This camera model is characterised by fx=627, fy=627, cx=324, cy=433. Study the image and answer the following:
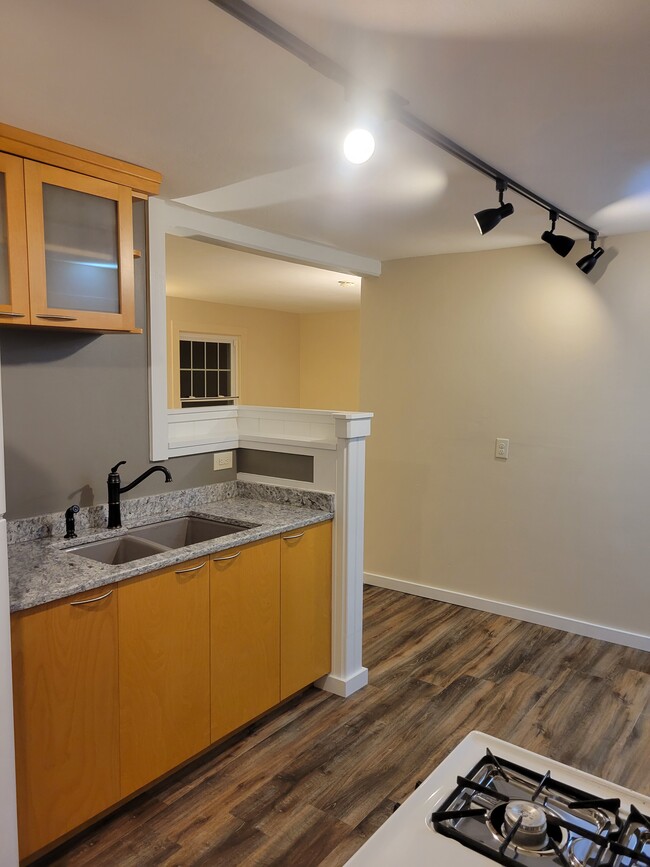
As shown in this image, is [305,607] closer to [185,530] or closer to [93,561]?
[185,530]

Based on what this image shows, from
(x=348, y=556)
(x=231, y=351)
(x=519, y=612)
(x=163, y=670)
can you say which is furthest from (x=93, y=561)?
(x=231, y=351)

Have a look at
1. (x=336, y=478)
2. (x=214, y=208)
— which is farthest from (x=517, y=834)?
(x=214, y=208)

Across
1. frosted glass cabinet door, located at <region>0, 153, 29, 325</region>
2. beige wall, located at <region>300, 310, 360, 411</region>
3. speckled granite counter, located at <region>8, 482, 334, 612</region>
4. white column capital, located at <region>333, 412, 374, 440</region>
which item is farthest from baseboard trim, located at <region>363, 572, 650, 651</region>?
beige wall, located at <region>300, 310, 360, 411</region>

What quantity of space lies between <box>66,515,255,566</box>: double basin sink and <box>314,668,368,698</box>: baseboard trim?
3.08 ft

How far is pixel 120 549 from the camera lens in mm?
2502

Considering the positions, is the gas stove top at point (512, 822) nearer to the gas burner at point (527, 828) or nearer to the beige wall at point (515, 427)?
the gas burner at point (527, 828)

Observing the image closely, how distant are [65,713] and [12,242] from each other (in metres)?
1.45

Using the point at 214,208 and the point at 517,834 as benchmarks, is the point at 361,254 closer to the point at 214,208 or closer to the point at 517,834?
the point at 214,208

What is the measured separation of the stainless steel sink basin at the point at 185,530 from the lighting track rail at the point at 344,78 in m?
1.64

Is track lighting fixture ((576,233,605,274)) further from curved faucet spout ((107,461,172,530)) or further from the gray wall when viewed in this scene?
curved faucet spout ((107,461,172,530))

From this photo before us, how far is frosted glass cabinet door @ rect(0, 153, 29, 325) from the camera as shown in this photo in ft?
6.34

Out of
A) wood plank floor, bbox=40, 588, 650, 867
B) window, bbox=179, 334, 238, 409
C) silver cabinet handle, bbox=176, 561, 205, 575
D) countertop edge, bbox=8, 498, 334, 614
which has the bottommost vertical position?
wood plank floor, bbox=40, 588, 650, 867

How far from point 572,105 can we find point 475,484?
266 centimetres

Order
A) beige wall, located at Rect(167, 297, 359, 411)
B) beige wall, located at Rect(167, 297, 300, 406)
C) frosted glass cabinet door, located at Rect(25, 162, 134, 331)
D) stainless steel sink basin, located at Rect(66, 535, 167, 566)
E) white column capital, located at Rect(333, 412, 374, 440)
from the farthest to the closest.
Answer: beige wall, located at Rect(167, 297, 359, 411)
beige wall, located at Rect(167, 297, 300, 406)
white column capital, located at Rect(333, 412, 374, 440)
stainless steel sink basin, located at Rect(66, 535, 167, 566)
frosted glass cabinet door, located at Rect(25, 162, 134, 331)
